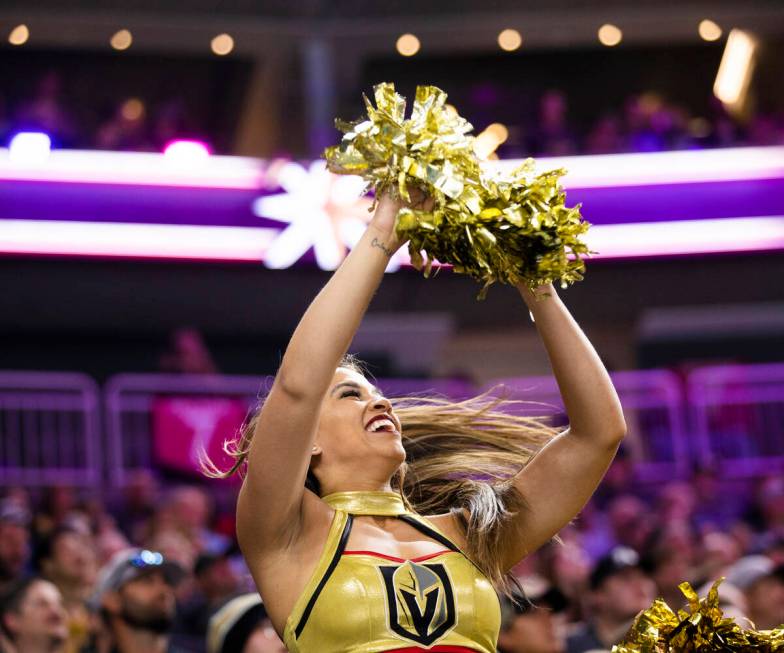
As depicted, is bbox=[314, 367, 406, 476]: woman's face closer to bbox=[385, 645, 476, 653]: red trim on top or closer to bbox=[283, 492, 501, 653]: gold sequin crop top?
bbox=[283, 492, 501, 653]: gold sequin crop top

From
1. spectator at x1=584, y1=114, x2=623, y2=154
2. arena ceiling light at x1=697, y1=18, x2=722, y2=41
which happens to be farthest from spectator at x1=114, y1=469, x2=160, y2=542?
arena ceiling light at x1=697, y1=18, x2=722, y2=41

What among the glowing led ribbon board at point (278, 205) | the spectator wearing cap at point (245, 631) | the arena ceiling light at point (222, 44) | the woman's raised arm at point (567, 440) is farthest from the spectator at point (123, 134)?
the woman's raised arm at point (567, 440)

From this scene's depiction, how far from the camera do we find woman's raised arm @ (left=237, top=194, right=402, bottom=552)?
8.68ft

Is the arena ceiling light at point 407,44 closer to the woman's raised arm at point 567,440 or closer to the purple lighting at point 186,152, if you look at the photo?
the purple lighting at point 186,152

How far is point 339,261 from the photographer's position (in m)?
13.0

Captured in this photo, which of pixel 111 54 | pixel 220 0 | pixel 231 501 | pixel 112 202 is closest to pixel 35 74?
pixel 111 54

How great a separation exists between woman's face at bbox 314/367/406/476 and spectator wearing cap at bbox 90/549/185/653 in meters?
2.29

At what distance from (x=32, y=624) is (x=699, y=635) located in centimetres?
292

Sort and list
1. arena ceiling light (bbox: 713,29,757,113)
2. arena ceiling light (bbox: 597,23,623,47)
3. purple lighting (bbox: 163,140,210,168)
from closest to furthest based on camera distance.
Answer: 1. purple lighting (bbox: 163,140,210,168)
2. arena ceiling light (bbox: 597,23,623,47)
3. arena ceiling light (bbox: 713,29,757,113)

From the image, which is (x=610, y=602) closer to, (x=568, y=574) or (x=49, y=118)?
(x=568, y=574)

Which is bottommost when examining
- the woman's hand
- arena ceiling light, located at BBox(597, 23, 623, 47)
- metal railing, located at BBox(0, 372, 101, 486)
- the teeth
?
the teeth

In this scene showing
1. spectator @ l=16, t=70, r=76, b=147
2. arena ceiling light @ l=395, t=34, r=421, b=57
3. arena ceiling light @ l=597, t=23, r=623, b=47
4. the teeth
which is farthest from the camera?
arena ceiling light @ l=597, t=23, r=623, b=47

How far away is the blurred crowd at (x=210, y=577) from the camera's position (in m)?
5.04

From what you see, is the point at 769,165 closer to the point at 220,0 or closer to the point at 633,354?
the point at 633,354
